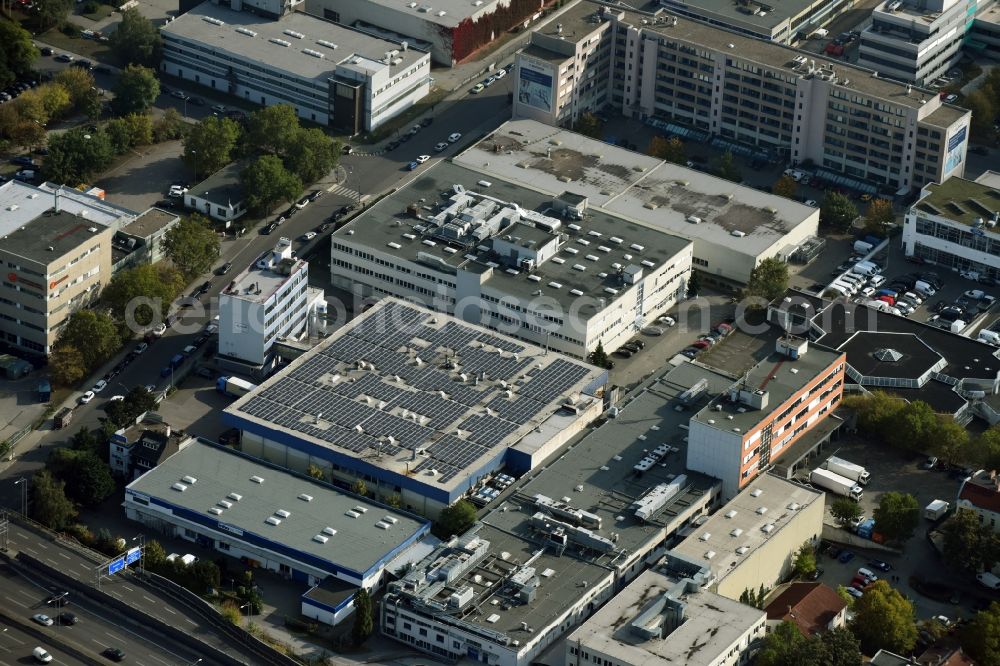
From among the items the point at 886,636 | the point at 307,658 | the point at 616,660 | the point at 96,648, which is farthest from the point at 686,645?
the point at 96,648

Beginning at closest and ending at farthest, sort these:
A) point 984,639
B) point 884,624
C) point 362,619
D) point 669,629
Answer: point 669,629
point 984,639
point 884,624
point 362,619

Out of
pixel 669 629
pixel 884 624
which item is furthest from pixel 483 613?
pixel 884 624

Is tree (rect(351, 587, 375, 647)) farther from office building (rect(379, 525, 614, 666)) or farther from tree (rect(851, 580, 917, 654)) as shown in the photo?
tree (rect(851, 580, 917, 654))

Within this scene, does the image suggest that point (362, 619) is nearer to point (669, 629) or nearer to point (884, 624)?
point (669, 629)

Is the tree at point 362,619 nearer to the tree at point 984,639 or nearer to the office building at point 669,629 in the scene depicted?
the office building at point 669,629

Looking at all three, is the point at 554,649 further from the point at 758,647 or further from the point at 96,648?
the point at 96,648

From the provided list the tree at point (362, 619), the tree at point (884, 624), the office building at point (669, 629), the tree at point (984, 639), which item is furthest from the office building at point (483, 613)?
the tree at point (984, 639)
